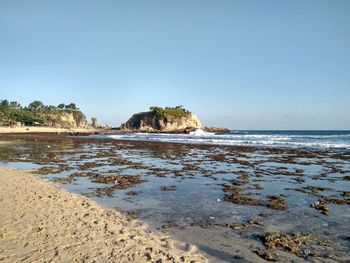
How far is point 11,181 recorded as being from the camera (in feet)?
39.7

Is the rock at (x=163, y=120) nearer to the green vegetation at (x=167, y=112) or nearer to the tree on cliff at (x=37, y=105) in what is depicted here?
the green vegetation at (x=167, y=112)

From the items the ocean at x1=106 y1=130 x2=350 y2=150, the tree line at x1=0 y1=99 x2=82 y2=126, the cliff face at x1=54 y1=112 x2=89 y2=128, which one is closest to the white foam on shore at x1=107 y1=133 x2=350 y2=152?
the ocean at x1=106 y1=130 x2=350 y2=150

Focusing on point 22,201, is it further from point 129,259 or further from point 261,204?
point 261,204

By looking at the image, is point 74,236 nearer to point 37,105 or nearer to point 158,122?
point 158,122

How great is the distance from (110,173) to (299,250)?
38.3 feet

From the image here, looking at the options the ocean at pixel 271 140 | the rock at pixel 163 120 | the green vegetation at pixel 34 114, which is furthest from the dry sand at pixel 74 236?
the rock at pixel 163 120

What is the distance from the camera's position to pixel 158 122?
135m

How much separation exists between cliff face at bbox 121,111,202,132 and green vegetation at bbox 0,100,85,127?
105 ft

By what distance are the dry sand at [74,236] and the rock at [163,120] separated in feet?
392

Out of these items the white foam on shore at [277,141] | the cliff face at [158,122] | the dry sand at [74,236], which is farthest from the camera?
the cliff face at [158,122]

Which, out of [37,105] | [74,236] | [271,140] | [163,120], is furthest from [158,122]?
[74,236]

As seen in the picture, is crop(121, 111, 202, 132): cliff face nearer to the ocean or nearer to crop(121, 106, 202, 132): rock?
crop(121, 106, 202, 132): rock

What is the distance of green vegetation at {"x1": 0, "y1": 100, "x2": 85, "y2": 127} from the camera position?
106 meters

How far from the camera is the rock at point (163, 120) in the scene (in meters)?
134
